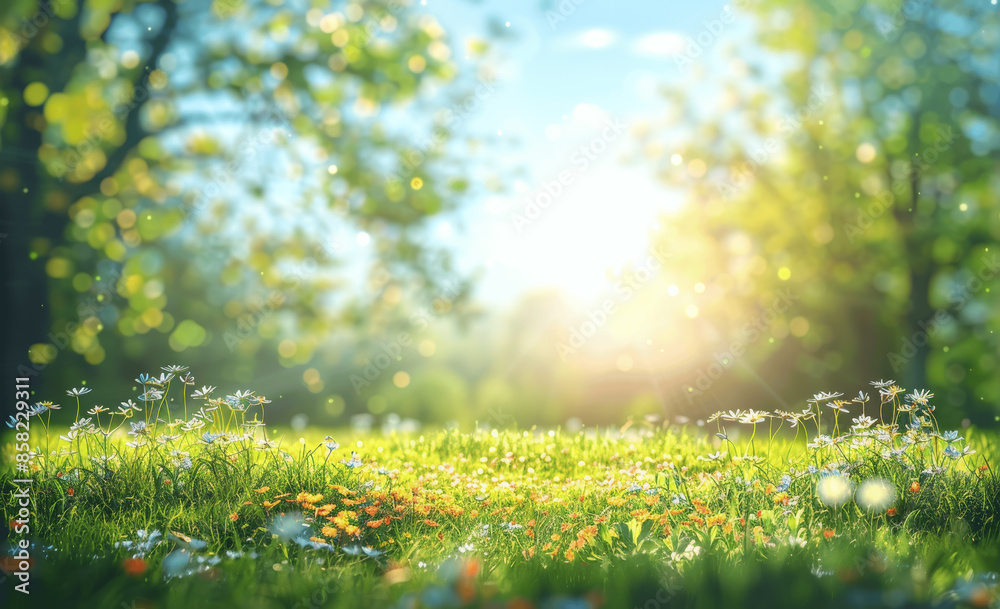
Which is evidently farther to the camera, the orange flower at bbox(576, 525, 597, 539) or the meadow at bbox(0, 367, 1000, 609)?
the orange flower at bbox(576, 525, 597, 539)

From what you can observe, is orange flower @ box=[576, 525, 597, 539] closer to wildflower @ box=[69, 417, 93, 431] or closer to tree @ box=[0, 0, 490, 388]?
wildflower @ box=[69, 417, 93, 431]

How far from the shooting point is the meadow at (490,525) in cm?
281

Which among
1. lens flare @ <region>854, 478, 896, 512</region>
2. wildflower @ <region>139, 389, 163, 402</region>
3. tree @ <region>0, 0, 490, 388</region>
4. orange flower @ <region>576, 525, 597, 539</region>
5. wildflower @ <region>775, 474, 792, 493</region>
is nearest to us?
orange flower @ <region>576, 525, 597, 539</region>

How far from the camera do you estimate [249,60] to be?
10492mm

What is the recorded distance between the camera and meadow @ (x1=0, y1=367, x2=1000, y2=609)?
2807 millimetres

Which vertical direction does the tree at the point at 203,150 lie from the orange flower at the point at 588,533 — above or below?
above

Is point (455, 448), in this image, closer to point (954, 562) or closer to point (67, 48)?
point (954, 562)

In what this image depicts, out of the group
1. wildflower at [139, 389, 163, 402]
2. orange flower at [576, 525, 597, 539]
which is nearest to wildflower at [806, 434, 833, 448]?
orange flower at [576, 525, 597, 539]

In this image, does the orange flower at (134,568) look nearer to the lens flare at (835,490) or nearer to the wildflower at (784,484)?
the wildflower at (784,484)

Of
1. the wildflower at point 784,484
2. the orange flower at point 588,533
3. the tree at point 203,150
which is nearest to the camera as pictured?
the orange flower at point 588,533

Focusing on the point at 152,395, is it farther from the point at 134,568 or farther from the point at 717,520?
the point at 717,520

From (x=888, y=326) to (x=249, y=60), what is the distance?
14.4m

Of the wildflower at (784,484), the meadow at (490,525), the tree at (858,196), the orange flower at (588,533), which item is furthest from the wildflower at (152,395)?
the tree at (858,196)

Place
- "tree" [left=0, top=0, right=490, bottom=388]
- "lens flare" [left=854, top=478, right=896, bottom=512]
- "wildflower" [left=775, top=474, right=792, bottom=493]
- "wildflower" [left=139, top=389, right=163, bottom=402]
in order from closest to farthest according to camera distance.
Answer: "lens flare" [left=854, top=478, right=896, bottom=512]
"wildflower" [left=775, top=474, right=792, bottom=493]
"wildflower" [left=139, top=389, right=163, bottom=402]
"tree" [left=0, top=0, right=490, bottom=388]
